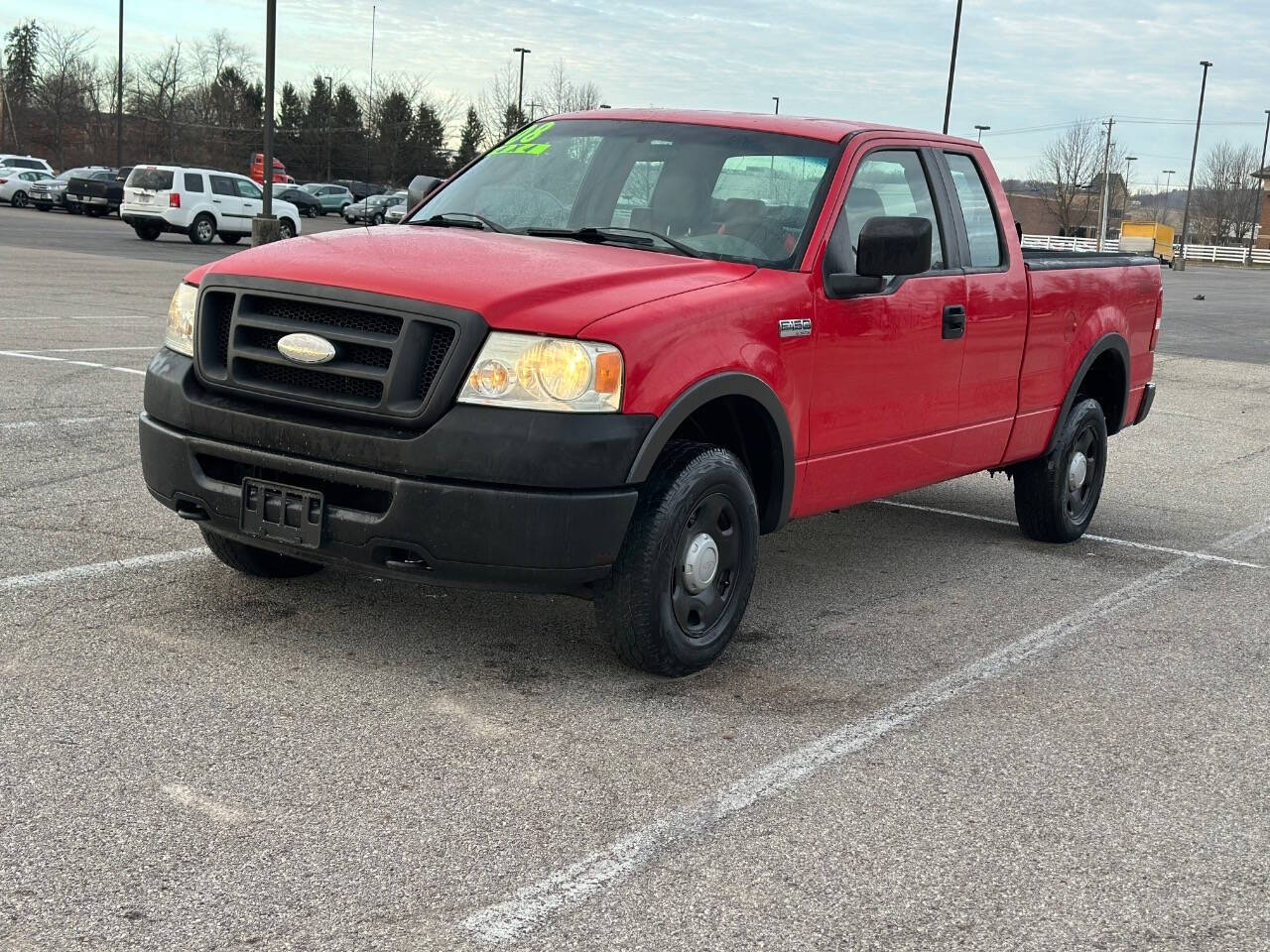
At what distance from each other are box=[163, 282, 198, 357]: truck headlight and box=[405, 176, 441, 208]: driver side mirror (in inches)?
61.2

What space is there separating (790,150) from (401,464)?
224cm

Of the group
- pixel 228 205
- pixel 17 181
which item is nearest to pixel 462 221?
pixel 228 205

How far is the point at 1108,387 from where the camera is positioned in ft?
26.5

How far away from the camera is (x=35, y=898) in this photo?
307cm

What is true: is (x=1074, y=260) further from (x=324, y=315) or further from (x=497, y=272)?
(x=324, y=315)

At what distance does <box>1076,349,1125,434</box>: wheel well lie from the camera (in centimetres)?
788

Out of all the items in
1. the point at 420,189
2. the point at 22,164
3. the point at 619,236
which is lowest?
the point at 619,236

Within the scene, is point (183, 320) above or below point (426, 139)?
below

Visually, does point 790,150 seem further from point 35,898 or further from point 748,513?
point 35,898

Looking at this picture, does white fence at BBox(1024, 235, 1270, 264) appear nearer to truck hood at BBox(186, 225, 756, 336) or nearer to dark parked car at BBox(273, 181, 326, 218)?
dark parked car at BBox(273, 181, 326, 218)

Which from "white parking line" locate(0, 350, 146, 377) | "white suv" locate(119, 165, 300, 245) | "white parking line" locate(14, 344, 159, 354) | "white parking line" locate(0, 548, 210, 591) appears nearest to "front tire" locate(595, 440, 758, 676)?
"white parking line" locate(0, 548, 210, 591)

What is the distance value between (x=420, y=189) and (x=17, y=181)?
4767cm

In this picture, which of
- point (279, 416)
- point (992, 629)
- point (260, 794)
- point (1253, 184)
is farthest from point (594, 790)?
point (1253, 184)

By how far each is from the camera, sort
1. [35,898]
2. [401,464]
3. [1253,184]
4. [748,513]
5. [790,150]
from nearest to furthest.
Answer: [35,898] → [401,464] → [748,513] → [790,150] → [1253,184]
